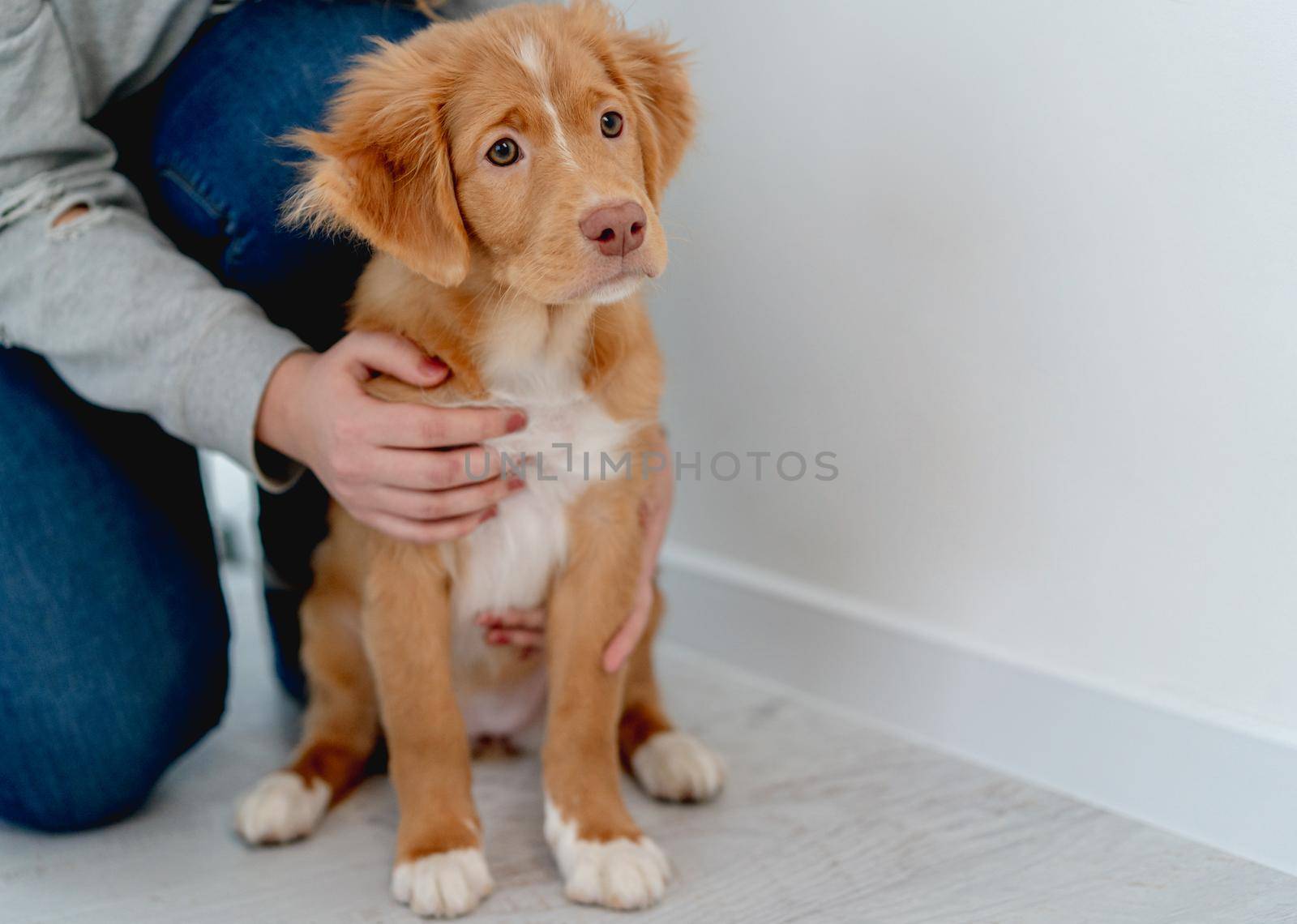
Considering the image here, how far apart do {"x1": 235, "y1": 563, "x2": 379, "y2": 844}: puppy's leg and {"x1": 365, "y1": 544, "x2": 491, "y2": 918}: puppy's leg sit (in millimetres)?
193

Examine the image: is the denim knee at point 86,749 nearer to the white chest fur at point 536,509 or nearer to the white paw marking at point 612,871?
the white chest fur at point 536,509

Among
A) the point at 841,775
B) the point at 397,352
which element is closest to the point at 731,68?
the point at 397,352

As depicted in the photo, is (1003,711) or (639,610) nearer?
(639,610)

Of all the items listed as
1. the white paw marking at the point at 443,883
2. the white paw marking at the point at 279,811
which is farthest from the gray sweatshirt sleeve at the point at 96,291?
the white paw marking at the point at 443,883

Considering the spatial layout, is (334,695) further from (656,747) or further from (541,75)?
(541,75)

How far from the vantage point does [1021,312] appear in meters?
1.50

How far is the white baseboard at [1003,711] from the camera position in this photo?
1376 millimetres

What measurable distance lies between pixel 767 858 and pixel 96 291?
105cm

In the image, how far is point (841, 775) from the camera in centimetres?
160

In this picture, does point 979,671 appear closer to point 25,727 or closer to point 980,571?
point 980,571

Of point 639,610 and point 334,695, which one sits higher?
point 639,610

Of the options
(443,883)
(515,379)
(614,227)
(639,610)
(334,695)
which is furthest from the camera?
(334,695)

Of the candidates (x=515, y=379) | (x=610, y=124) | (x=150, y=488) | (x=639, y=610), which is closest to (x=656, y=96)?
(x=610, y=124)

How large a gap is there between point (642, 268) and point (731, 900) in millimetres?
706
